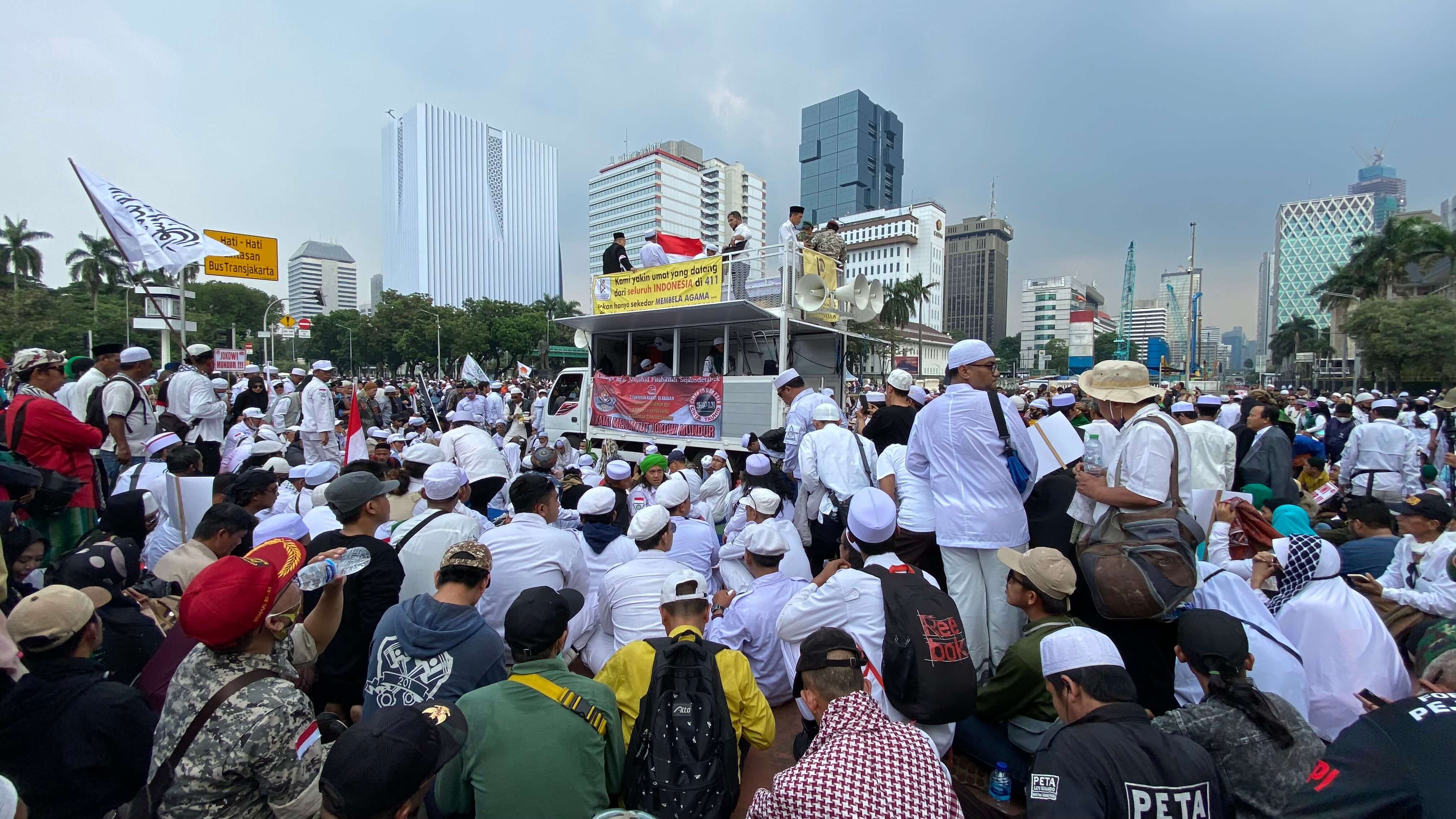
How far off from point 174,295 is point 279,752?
12913 mm

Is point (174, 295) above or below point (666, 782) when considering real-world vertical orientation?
above

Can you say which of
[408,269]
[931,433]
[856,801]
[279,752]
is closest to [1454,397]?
[931,433]

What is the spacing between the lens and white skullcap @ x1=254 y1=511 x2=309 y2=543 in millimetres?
3359

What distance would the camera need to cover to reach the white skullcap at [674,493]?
506 cm

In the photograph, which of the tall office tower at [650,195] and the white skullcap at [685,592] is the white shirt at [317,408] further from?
the tall office tower at [650,195]

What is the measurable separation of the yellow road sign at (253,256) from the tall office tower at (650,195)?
88109 mm

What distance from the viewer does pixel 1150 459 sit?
9.61ft

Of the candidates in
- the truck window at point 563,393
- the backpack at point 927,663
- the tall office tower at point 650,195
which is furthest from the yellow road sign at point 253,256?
the tall office tower at point 650,195

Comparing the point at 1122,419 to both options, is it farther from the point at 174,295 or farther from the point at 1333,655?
the point at 174,295

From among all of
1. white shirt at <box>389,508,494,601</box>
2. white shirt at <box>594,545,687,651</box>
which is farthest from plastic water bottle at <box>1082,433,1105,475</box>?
white shirt at <box>389,508,494,601</box>

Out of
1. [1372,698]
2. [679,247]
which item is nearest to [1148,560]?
[1372,698]

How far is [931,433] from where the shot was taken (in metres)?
3.59

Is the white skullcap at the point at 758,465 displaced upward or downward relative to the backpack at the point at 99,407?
downward

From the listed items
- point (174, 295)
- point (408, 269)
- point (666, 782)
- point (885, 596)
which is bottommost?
point (666, 782)
